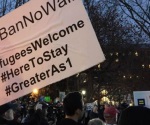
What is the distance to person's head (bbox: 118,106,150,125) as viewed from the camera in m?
2.23

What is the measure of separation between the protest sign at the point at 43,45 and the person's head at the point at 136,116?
1868mm

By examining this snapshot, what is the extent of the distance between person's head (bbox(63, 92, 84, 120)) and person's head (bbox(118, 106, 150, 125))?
65.0 inches

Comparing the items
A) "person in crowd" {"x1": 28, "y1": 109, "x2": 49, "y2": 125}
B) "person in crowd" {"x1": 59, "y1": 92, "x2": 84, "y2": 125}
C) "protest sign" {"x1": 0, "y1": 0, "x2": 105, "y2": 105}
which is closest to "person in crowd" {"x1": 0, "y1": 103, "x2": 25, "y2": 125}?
"protest sign" {"x1": 0, "y1": 0, "x2": 105, "y2": 105}

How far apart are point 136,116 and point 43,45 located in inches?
93.3

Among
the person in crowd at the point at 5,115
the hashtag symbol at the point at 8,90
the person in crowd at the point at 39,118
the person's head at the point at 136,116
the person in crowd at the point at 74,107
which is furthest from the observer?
the person in crowd at the point at 39,118

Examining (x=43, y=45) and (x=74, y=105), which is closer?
(x=74, y=105)

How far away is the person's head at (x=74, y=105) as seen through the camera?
3.95 metres

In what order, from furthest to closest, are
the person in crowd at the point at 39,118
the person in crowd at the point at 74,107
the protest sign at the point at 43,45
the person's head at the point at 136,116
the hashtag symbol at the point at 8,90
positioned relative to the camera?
the person in crowd at the point at 39,118
the hashtag symbol at the point at 8,90
the protest sign at the point at 43,45
the person in crowd at the point at 74,107
the person's head at the point at 136,116

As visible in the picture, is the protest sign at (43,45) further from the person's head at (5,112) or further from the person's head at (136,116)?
the person's head at (136,116)

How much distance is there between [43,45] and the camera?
450 cm

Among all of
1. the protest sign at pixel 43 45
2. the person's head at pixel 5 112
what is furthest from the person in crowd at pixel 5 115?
the protest sign at pixel 43 45

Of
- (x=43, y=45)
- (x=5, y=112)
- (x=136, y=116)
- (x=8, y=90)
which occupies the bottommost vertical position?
(x=136, y=116)

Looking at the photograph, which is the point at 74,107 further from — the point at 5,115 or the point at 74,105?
the point at 5,115

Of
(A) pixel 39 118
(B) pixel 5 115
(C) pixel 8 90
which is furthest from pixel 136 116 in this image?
(A) pixel 39 118
